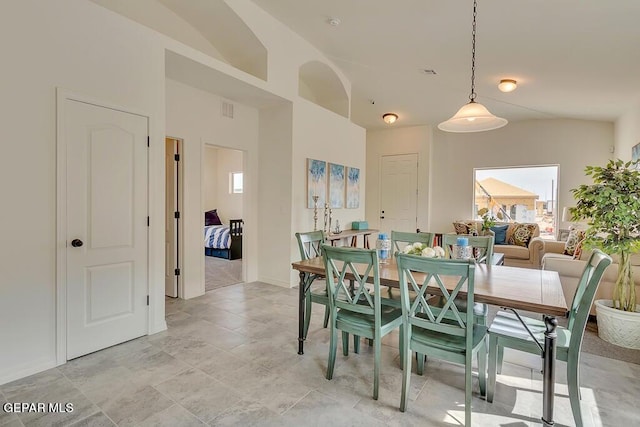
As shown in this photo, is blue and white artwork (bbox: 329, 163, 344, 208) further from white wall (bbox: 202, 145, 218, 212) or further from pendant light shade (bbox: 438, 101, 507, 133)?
white wall (bbox: 202, 145, 218, 212)

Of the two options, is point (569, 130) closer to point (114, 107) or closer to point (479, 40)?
point (479, 40)

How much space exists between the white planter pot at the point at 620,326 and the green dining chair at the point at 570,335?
4.54 ft

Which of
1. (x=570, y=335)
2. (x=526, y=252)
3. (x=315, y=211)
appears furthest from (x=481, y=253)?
(x=526, y=252)

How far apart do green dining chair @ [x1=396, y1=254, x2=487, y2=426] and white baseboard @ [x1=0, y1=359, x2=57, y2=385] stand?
2.55 meters

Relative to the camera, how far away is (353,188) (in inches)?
247

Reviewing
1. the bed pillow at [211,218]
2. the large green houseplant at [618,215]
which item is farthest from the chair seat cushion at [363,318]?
the bed pillow at [211,218]

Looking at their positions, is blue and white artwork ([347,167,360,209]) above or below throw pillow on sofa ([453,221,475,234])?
above

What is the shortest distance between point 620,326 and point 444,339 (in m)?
2.17

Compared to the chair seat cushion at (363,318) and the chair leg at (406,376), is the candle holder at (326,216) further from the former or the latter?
the chair leg at (406,376)

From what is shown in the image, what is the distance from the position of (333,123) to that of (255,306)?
129 inches

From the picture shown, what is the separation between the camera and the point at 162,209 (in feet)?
10.5

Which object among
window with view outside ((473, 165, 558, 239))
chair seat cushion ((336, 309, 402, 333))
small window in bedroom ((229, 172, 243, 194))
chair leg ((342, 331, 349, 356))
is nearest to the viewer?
chair seat cushion ((336, 309, 402, 333))

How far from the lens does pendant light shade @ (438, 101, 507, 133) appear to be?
2756 millimetres

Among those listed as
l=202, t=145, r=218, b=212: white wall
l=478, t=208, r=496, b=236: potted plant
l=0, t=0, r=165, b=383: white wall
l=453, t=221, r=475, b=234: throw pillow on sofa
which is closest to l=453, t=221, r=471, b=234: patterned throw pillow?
l=453, t=221, r=475, b=234: throw pillow on sofa
